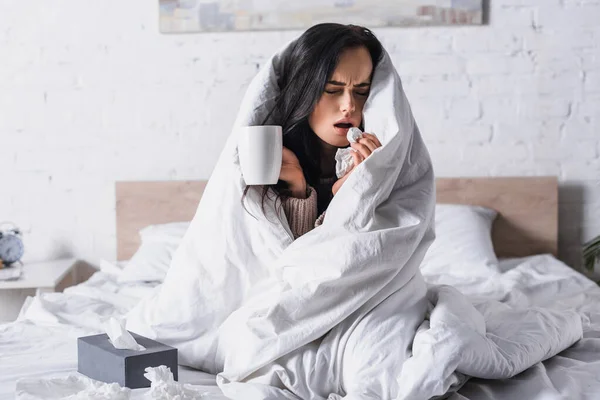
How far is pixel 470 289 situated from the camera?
6.76ft

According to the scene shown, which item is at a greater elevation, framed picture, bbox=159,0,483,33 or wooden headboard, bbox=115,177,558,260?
framed picture, bbox=159,0,483,33

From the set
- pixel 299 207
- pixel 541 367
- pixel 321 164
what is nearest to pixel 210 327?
pixel 299 207

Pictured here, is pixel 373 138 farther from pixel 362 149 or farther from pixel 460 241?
pixel 460 241

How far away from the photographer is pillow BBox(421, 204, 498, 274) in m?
2.38

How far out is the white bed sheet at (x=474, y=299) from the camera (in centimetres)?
121

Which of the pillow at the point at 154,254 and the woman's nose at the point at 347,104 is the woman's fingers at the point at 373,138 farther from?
the pillow at the point at 154,254

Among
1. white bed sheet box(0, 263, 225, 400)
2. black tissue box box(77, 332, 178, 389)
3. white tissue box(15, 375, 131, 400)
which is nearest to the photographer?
white tissue box(15, 375, 131, 400)

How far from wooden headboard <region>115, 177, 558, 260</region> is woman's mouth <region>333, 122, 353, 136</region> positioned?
1.38 meters

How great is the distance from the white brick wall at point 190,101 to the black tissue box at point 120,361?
66.6 inches

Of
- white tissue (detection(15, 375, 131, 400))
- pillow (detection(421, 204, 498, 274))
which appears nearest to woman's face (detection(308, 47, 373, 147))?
white tissue (detection(15, 375, 131, 400))

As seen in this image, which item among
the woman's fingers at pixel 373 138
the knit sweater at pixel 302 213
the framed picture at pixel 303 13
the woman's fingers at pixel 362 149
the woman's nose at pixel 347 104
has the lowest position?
the knit sweater at pixel 302 213

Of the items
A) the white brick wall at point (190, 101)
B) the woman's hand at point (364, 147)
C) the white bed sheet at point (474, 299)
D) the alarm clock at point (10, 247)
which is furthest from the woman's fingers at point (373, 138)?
the alarm clock at point (10, 247)

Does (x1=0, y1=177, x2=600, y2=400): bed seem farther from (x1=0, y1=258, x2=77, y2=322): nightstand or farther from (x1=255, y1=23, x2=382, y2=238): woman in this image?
(x1=255, y1=23, x2=382, y2=238): woman

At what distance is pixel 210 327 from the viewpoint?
1471 mm
